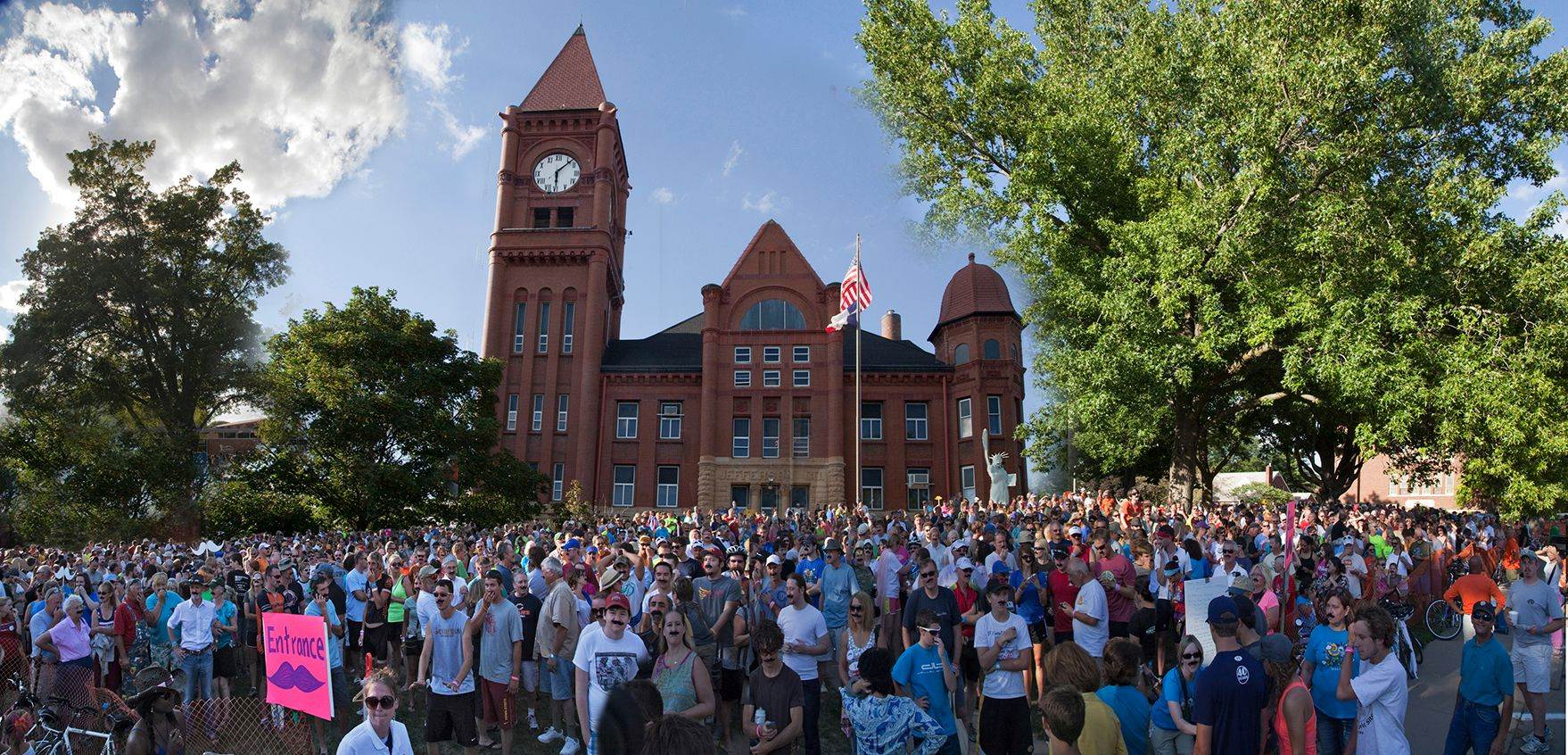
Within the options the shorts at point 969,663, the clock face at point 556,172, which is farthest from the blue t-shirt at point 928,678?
the clock face at point 556,172

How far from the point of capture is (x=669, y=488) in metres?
45.6

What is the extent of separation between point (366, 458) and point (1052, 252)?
25348 millimetres

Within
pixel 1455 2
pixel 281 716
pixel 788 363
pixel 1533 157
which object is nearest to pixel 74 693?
pixel 281 716

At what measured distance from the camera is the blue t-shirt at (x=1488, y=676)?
7285mm

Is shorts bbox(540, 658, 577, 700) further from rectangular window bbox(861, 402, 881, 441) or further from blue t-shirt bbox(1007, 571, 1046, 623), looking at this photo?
rectangular window bbox(861, 402, 881, 441)

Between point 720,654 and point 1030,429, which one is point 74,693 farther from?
point 1030,429

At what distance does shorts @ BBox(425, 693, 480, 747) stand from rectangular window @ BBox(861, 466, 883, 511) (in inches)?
1474

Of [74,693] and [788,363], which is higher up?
[788,363]

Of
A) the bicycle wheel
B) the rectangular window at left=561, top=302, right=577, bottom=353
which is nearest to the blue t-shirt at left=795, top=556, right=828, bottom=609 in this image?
the bicycle wheel

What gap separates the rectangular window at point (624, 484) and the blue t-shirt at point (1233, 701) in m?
41.1

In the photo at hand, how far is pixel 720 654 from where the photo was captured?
9172 millimetres

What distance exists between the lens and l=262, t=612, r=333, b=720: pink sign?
7031mm

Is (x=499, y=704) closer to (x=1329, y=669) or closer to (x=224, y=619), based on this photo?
(x=224, y=619)

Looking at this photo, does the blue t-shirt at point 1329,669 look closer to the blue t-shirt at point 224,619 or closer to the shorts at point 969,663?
the shorts at point 969,663
